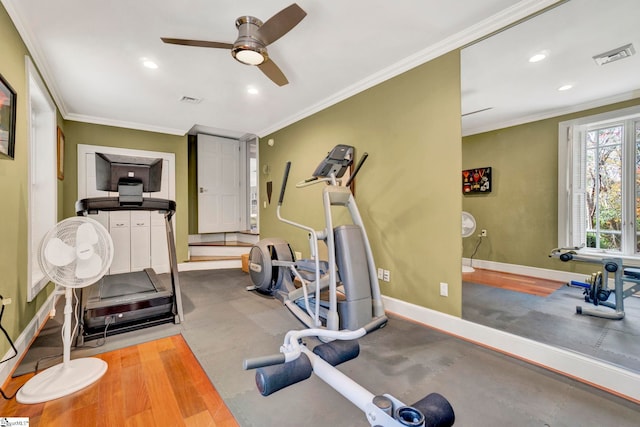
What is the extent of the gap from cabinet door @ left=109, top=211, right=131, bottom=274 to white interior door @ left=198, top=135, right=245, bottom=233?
135 centimetres

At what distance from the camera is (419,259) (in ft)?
9.20

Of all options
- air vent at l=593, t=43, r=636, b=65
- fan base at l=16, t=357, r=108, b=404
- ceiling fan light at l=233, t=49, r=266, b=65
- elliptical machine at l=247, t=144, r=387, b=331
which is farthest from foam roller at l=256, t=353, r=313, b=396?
air vent at l=593, t=43, r=636, b=65

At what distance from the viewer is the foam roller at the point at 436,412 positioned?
956 mm

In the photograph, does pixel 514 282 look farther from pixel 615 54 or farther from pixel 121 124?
pixel 121 124

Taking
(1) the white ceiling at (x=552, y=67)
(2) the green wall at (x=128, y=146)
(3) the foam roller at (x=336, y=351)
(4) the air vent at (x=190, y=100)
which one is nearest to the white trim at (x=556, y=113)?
(1) the white ceiling at (x=552, y=67)

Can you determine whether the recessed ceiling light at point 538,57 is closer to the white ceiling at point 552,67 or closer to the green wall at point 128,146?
the white ceiling at point 552,67

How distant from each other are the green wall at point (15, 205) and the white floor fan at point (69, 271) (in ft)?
1.19

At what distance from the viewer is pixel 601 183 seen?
2016 millimetres

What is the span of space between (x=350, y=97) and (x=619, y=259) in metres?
2.92

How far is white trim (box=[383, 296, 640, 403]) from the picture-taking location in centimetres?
170

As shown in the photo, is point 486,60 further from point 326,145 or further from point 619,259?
point 326,145

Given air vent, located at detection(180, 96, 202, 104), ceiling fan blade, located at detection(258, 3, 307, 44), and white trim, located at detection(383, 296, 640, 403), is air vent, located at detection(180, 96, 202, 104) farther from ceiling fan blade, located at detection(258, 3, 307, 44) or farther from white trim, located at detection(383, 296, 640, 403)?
white trim, located at detection(383, 296, 640, 403)

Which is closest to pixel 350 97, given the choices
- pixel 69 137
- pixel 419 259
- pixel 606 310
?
pixel 419 259

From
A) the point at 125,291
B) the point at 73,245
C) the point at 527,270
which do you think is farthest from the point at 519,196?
the point at 125,291
